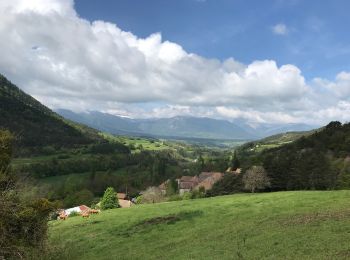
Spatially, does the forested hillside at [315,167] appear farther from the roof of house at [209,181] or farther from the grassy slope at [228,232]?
the grassy slope at [228,232]

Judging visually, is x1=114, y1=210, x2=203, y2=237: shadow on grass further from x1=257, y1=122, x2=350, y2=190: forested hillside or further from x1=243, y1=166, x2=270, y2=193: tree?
x1=257, y1=122, x2=350, y2=190: forested hillside

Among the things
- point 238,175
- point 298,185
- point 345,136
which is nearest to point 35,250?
point 298,185

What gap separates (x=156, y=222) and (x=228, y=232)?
1343 cm

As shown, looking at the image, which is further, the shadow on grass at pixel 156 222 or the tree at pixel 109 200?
the tree at pixel 109 200

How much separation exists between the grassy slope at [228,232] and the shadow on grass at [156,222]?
0.11m

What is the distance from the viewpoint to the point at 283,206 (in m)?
46.1

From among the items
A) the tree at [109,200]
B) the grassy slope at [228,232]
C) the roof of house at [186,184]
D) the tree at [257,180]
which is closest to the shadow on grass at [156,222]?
the grassy slope at [228,232]

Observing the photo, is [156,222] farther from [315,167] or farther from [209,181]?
[209,181]

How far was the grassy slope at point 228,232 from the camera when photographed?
28391mm

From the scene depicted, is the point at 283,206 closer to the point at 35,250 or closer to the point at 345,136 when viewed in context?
the point at 35,250

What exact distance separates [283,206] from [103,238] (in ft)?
64.0

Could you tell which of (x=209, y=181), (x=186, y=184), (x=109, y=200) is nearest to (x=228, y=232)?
(x=109, y=200)

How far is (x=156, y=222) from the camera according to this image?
48375 mm

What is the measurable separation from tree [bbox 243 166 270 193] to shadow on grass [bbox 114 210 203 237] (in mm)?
41519
